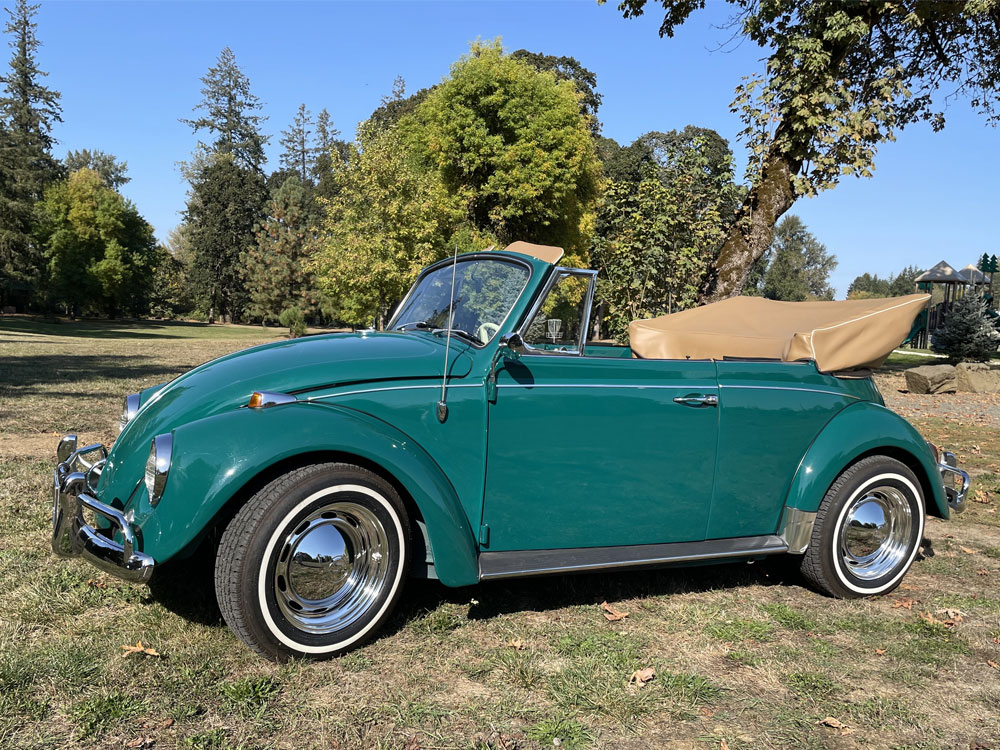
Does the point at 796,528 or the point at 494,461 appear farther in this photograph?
the point at 796,528

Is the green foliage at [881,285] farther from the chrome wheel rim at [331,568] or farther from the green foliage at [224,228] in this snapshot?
the chrome wheel rim at [331,568]

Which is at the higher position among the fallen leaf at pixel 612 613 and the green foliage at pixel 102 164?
Result: the green foliage at pixel 102 164

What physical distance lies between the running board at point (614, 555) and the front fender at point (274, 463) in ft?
0.57

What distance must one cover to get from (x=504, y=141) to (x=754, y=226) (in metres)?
23.7

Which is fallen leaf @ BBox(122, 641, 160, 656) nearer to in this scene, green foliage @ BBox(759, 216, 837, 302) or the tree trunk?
the tree trunk

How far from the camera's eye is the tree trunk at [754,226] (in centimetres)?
1139

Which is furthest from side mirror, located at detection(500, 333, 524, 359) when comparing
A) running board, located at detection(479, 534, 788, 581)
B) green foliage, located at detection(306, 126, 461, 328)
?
green foliage, located at detection(306, 126, 461, 328)

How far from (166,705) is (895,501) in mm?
4264

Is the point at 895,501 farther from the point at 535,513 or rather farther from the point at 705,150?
the point at 705,150

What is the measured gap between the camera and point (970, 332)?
23.6 metres

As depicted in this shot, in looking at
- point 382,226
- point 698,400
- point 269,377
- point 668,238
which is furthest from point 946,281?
point 269,377

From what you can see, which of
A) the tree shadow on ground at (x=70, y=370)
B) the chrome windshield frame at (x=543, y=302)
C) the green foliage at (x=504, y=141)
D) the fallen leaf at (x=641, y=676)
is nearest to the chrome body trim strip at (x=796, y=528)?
the fallen leaf at (x=641, y=676)

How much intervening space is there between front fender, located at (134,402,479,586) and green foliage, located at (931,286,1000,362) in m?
25.1

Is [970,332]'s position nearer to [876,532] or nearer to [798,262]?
[876,532]
